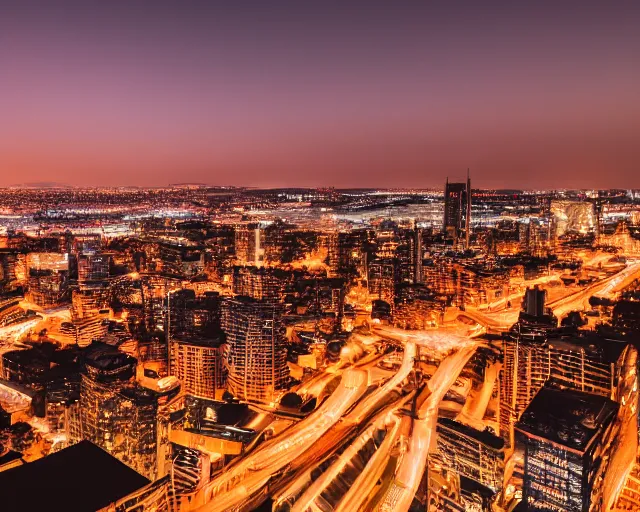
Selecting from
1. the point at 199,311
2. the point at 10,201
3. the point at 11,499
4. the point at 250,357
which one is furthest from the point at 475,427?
the point at 10,201

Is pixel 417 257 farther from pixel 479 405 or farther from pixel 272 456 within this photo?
pixel 272 456

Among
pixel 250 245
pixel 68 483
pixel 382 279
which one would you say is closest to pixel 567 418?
pixel 68 483

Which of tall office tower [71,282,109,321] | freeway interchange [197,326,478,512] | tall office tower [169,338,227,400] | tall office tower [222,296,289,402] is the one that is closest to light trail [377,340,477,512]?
freeway interchange [197,326,478,512]

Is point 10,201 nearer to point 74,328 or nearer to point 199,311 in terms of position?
point 74,328

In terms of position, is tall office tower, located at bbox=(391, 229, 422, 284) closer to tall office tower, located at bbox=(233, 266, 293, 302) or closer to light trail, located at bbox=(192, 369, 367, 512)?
tall office tower, located at bbox=(233, 266, 293, 302)

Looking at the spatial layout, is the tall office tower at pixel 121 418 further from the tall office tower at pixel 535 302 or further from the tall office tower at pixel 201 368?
the tall office tower at pixel 535 302

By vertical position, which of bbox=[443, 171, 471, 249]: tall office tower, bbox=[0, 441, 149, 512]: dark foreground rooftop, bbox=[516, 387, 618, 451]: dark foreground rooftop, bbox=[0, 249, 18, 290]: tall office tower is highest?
bbox=[443, 171, 471, 249]: tall office tower
